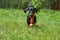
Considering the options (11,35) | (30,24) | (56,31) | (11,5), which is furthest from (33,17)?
(11,5)

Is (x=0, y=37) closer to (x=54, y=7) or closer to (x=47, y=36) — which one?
(x=47, y=36)

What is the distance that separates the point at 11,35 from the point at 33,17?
1494mm

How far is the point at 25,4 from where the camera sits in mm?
18172

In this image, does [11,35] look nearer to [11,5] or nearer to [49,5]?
[49,5]

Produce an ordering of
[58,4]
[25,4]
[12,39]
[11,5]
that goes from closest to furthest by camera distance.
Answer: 1. [12,39]
2. [58,4]
3. [25,4]
4. [11,5]

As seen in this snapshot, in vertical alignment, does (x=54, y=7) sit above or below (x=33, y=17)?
below

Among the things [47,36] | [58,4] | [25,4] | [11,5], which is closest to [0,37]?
[47,36]

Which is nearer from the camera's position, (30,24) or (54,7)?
(30,24)

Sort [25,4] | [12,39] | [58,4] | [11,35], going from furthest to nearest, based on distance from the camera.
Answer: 1. [25,4]
2. [58,4]
3. [11,35]
4. [12,39]

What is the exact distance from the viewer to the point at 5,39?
631 cm

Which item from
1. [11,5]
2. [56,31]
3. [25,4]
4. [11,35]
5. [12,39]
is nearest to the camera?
[12,39]

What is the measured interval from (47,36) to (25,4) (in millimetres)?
11468

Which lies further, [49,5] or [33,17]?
[49,5]

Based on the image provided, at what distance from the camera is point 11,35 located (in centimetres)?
680
